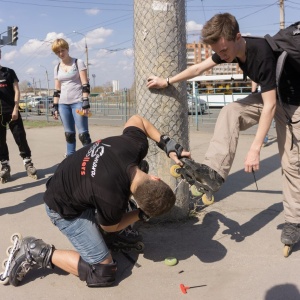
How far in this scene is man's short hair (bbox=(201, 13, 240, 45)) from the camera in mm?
2777

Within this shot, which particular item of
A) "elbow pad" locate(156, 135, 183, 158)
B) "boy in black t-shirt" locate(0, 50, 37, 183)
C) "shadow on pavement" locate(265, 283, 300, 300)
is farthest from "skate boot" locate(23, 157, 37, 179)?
"shadow on pavement" locate(265, 283, 300, 300)

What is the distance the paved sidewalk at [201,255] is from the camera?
2.85m

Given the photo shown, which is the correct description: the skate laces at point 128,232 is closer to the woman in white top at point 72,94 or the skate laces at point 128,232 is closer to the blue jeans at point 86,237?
the blue jeans at point 86,237

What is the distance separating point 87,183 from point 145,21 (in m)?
1.94

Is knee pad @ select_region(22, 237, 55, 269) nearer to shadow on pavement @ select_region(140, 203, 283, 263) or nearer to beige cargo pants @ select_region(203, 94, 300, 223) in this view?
shadow on pavement @ select_region(140, 203, 283, 263)

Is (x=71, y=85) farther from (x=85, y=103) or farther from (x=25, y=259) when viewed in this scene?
(x=25, y=259)

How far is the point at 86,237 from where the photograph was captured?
118 inches

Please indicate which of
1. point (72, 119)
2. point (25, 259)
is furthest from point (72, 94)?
point (25, 259)

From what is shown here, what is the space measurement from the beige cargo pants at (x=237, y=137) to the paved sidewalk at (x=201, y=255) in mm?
519

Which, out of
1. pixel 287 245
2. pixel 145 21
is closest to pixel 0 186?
pixel 145 21

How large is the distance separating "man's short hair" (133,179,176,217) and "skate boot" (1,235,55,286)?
3.48ft

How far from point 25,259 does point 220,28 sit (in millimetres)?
2342

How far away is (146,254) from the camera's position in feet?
11.4

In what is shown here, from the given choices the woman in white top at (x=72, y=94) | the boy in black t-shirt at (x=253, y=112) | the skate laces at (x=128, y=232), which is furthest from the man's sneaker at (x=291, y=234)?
the woman in white top at (x=72, y=94)
